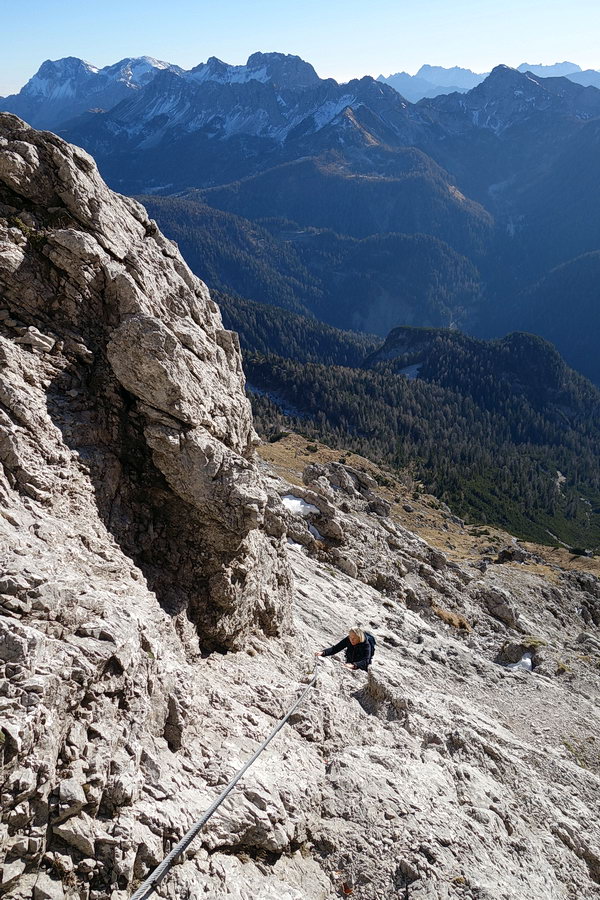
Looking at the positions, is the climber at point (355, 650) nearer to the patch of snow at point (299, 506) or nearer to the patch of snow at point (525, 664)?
the patch of snow at point (525, 664)

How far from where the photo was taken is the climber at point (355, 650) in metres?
20.7

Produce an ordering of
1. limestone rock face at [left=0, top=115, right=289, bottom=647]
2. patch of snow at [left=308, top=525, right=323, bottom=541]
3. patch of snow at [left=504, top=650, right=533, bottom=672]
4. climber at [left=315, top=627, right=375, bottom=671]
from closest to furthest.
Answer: limestone rock face at [left=0, top=115, right=289, bottom=647] → climber at [left=315, top=627, right=375, bottom=671] → patch of snow at [left=504, top=650, right=533, bottom=672] → patch of snow at [left=308, top=525, right=323, bottom=541]

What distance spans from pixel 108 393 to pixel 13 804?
940 cm

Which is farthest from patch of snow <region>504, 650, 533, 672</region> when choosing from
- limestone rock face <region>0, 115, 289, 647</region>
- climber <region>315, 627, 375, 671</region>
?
limestone rock face <region>0, 115, 289, 647</region>

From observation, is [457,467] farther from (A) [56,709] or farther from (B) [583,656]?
(A) [56,709]

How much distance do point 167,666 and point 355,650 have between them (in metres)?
10.8

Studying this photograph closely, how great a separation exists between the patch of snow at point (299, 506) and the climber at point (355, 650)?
21513 mm

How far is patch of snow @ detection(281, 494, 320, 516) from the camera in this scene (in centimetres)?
4306

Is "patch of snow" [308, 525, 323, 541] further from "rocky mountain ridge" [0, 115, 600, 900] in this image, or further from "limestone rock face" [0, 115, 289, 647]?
"limestone rock face" [0, 115, 289, 647]

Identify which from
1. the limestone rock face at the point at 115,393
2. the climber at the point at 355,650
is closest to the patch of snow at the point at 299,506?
the climber at the point at 355,650

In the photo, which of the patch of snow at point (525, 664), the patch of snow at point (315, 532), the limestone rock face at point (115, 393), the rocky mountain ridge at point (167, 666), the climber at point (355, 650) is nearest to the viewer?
the rocky mountain ridge at point (167, 666)

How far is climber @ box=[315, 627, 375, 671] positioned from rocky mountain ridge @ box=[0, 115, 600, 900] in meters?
0.52

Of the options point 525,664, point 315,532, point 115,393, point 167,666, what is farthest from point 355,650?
point 315,532

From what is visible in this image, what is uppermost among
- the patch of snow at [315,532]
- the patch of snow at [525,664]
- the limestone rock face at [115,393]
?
the limestone rock face at [115,393]
